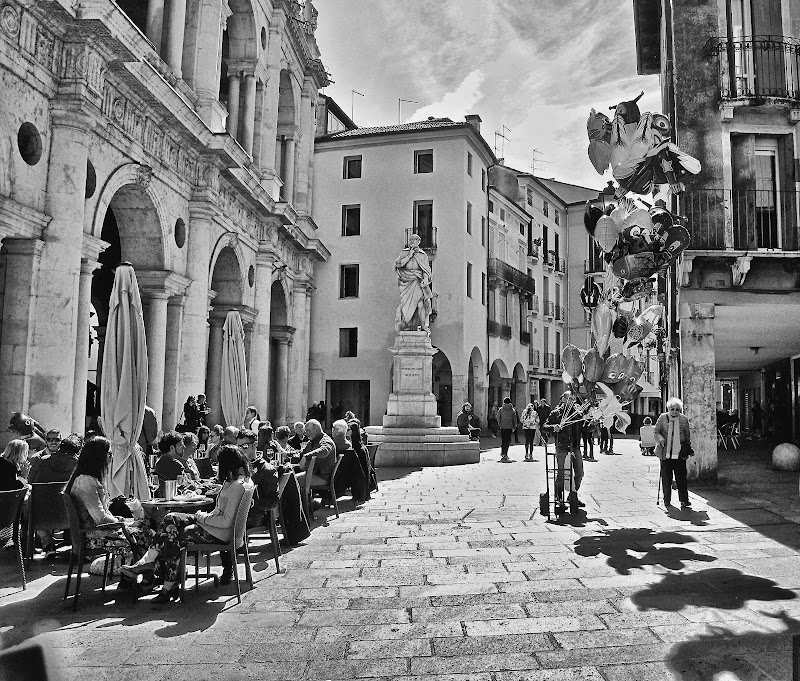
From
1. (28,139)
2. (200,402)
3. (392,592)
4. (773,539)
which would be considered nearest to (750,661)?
(392,592)

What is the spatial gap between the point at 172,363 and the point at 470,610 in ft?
Result: 42.0

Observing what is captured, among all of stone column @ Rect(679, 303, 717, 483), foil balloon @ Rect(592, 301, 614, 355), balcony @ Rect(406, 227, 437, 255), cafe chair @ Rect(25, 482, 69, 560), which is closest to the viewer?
cafe chair @ Rect(25, 482, 69, 560)

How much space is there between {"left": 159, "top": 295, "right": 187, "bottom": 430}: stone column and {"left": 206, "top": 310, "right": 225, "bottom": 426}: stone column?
3808 millimetres

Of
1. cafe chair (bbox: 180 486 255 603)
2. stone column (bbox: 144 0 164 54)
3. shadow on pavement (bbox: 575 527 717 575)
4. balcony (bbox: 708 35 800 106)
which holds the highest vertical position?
stone column (bbox: 144 0 164 54)

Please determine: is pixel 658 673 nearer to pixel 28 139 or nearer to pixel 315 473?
pixel 315 473

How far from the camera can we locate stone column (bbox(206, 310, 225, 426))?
20641 mm

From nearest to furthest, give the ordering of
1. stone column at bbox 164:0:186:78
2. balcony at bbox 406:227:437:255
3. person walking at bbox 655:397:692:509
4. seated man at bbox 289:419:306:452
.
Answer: person walking at bbox 655:397:692:509
seated man at bbox 289:419:306:452
stone column at bbox 164:0:186:78
balcony at bbox 406:227:437:255

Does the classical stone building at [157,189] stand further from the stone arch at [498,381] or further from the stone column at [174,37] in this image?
the stone arch at [498,381]

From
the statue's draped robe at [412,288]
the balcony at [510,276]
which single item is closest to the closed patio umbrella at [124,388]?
the statue's draped robe at [412,288]

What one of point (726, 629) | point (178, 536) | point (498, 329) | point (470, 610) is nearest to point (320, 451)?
point (178, 536)

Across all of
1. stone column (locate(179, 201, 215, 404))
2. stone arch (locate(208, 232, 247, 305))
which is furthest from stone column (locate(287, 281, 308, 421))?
stone column (locate(179, 201, 215, 404))

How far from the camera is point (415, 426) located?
18.6 m

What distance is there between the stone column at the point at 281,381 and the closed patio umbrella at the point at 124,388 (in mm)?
19009

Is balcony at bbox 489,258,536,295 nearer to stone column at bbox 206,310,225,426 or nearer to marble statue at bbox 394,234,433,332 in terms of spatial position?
marble statue at bbox 394,234,433,332
